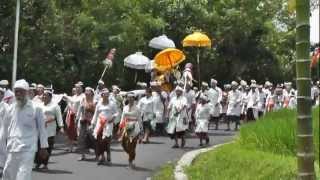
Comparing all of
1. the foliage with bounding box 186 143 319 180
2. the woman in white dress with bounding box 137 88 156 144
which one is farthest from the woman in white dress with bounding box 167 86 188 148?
the foliage with bounding box 186 143 319 180

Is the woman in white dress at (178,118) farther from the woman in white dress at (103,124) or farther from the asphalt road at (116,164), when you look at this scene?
the woman in white dress at (103,124)

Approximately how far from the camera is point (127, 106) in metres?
15.9

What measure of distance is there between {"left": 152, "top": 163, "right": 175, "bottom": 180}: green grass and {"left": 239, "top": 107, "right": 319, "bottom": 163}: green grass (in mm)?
1477

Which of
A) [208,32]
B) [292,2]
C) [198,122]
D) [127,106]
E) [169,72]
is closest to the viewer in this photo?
[292,2]

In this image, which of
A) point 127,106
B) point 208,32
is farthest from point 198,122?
point 208,32

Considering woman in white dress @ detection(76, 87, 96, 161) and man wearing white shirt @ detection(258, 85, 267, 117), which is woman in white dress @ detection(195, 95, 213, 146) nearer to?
woman in white dress @ detection(76, 87, 96, 161)

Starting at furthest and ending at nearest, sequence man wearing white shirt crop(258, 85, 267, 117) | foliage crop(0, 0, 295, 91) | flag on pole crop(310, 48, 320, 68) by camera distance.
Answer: man wearing white shirt crop(258, 85, 267, 117)
foliage crop(0, 0, 295, 91)
flag on pole crop(310, 48, 320, 68)

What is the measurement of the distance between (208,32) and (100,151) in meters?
20.5

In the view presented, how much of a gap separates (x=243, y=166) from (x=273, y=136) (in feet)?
3.03

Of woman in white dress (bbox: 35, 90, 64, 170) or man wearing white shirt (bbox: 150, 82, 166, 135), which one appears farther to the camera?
man wearing white shirt (bbox: 150, 82, 166, 135)

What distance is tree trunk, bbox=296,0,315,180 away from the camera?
6664 millimetres

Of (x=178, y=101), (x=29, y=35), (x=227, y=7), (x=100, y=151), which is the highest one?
(x=227, y=7)

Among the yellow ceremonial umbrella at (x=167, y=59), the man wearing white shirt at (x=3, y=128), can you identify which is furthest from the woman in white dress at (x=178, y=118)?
the man wearing white shirt at (x=3, y=128)

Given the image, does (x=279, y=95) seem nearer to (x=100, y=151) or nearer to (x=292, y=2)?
(x=100, y=151)
